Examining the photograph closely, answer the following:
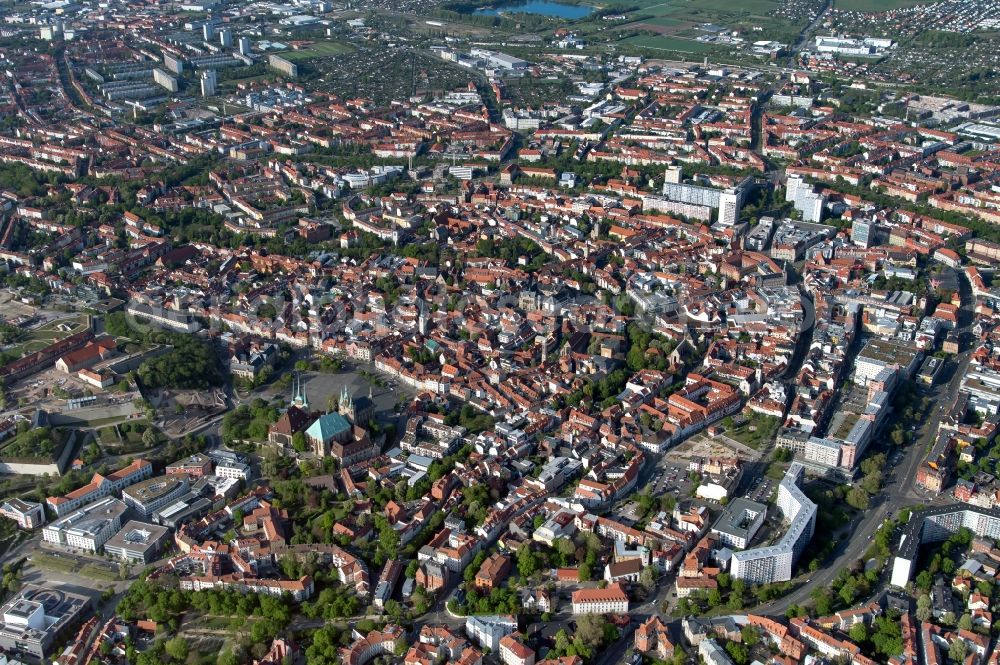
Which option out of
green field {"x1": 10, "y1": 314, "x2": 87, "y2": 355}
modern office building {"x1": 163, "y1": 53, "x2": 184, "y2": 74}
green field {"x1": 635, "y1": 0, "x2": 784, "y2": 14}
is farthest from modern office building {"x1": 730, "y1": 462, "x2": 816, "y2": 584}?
green field {"x1": 635, "y1": 0, "x2": 784, "y2": 14}

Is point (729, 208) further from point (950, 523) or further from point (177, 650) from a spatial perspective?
point (177, 650)

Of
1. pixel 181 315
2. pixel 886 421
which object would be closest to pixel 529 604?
pixel 886 421

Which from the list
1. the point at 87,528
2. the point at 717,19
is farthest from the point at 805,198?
the point at 717,19

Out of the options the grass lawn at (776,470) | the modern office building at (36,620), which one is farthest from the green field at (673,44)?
the modern office building at (36,620)

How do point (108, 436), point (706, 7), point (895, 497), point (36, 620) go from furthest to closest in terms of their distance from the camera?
point (706, 7)
point (108, 436)
point (895, 497)
point (36, 620)

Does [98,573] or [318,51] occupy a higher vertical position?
[98,573]

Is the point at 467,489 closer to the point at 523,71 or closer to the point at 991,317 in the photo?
the point at 991,317
